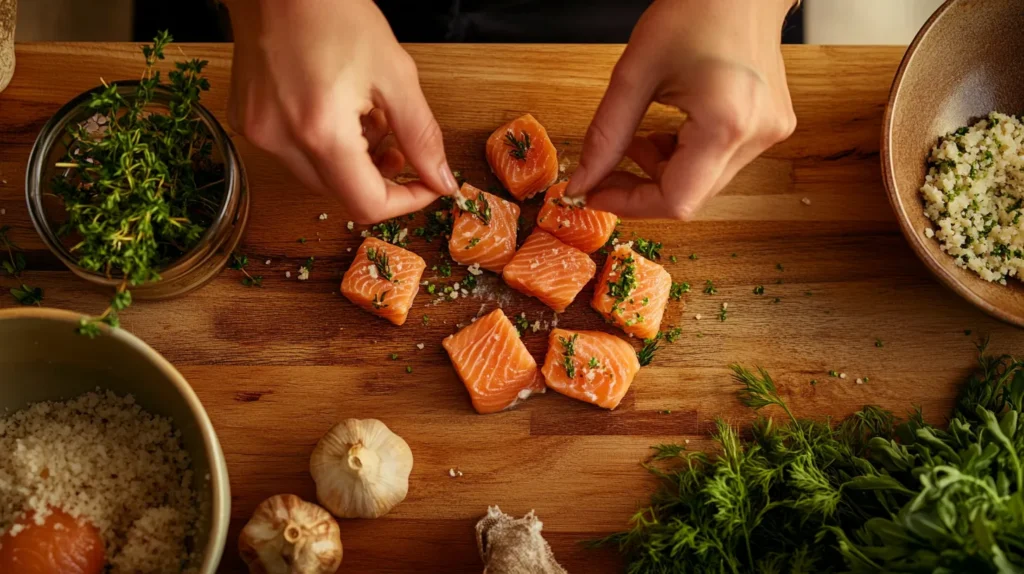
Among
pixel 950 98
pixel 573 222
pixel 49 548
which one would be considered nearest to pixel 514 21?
pixel 573 222

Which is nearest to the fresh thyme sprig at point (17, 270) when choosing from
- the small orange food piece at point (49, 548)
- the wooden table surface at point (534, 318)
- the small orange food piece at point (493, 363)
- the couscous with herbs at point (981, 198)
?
the wooden table surface at point (534, 318)

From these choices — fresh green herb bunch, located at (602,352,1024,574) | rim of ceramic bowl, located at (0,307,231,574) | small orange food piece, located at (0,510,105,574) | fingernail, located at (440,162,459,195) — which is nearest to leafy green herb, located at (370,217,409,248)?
fingernail, located at (440,162,459,195)

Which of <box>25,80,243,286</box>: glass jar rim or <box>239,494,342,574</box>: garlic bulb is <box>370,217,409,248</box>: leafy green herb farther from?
<box>239,494,342,574</box>: garlic bulb

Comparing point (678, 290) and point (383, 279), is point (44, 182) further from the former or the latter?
point (678, 290)

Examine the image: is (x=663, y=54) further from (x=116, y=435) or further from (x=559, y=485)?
(x=116, y=435)

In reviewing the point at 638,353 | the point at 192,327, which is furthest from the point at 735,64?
the point at 192,327

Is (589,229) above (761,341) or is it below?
above
